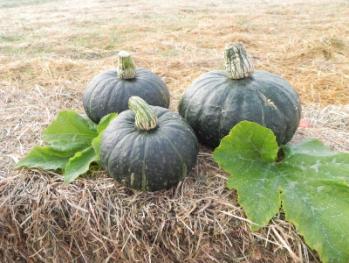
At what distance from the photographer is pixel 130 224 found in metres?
2.82

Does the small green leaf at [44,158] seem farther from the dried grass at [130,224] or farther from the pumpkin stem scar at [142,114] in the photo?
the pumpkin stem scar at [142,114]

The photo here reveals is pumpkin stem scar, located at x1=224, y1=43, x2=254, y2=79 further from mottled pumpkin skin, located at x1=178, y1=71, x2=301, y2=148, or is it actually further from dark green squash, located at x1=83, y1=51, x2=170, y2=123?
dark green squash, located at x1=83, y1=51, x2=170, y2=123

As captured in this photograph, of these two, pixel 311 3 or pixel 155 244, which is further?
pixel 311 3

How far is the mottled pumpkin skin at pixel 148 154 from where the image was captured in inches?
111

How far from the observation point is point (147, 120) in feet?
9.46

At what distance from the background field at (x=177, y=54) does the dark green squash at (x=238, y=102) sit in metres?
0.30

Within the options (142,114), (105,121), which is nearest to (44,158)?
(105,121)

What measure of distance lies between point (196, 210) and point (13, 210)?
1248mm

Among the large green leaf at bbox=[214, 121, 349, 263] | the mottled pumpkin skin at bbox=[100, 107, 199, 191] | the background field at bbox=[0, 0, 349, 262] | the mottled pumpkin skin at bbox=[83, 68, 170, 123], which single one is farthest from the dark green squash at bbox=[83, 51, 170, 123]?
the large green leaf at bbox=[214, 121, 349, 263]

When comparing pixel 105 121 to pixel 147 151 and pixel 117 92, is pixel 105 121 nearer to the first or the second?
pixel 117 92

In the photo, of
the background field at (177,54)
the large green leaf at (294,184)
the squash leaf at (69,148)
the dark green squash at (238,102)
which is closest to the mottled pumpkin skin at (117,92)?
the squash leaf at (69,148)

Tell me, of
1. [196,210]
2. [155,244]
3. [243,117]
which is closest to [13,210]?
[155,244]

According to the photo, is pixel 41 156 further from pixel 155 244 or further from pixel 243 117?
pixel 243 117

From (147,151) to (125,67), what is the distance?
1.00 meters
